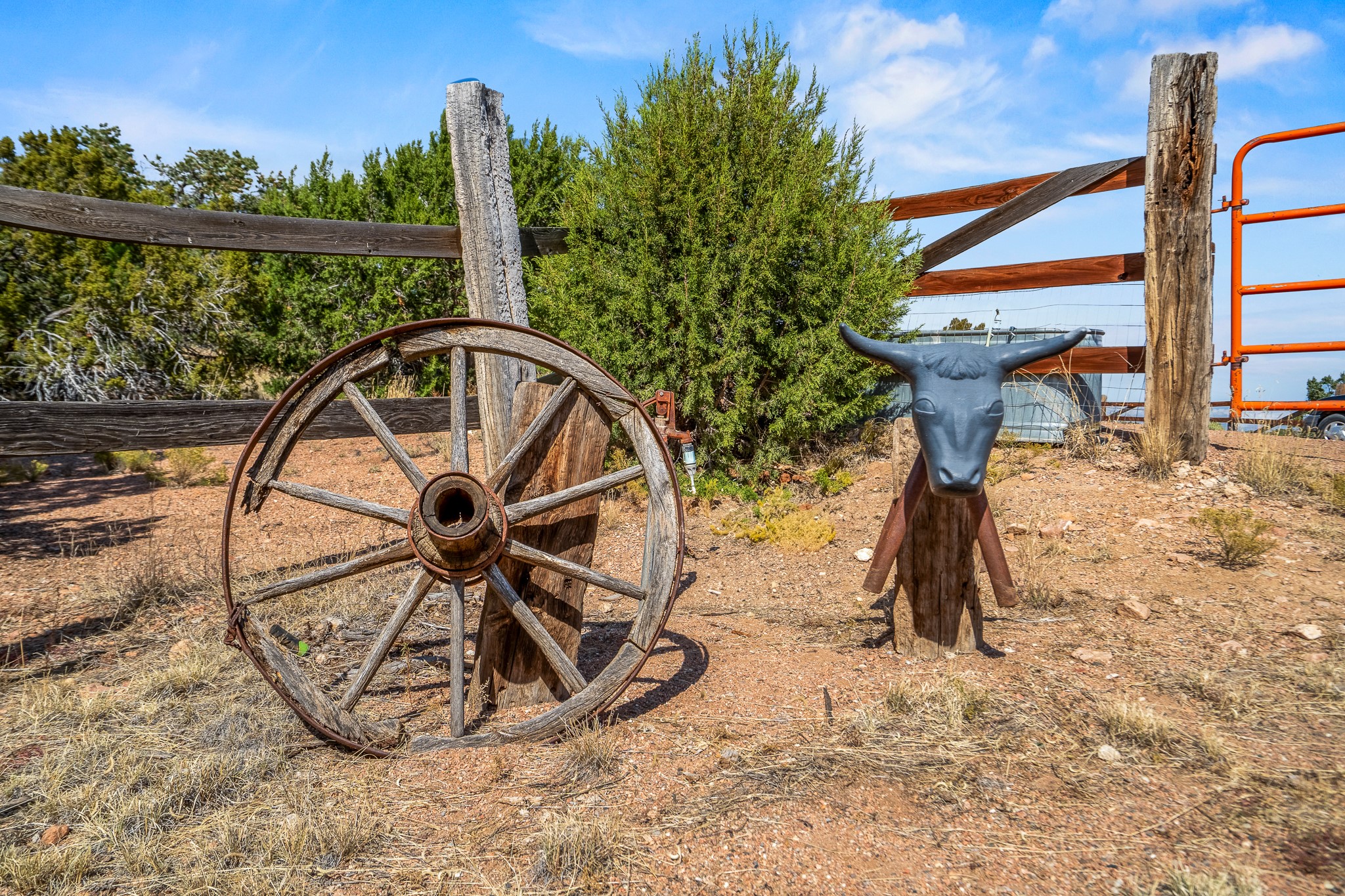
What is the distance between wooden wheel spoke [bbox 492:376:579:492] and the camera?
283 cm

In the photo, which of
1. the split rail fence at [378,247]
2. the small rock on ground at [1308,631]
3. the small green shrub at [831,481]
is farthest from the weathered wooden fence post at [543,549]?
the small green shrub at [831,481]

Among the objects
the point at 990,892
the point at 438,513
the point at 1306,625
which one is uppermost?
the point at 438,513

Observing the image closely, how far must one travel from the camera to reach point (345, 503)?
9.27 ft

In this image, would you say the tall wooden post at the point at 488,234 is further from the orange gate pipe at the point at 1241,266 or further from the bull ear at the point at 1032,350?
the orange gate pipe at the point at 1241,266

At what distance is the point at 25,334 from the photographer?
693 centimetres

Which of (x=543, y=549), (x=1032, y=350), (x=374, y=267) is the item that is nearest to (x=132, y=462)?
(x=374, y=267)

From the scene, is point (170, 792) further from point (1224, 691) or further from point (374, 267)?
point (374, 267)

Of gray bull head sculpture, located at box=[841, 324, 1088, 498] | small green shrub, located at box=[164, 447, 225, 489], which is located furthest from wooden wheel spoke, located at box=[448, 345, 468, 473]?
small green shrub, located at box=[164, 447, 225, 489]

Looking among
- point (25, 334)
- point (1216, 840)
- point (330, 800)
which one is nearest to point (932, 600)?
point (1216, 840)

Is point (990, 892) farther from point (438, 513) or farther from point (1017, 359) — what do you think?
point (438, 513)

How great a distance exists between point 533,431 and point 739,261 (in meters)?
3.95

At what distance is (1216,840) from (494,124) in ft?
15.3

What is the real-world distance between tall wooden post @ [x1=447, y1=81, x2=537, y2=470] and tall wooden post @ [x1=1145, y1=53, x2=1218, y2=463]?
4881 mm

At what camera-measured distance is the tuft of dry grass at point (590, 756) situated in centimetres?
252
